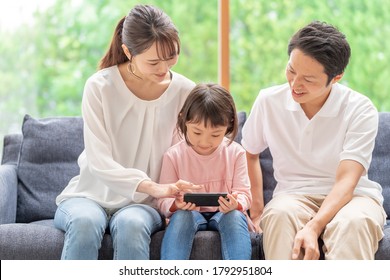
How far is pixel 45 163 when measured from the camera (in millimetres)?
3045

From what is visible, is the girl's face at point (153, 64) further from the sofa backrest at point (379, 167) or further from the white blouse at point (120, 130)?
the sofa backrest at point (379, 167)

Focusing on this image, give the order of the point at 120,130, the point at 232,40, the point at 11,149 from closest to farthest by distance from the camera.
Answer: the point at 120,130 → the point at 11,149 → the point at 232,40

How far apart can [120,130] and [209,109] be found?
375 mm

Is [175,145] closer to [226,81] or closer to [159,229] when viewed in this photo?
[159,229]

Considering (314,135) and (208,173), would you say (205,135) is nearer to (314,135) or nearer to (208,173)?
(208,173)

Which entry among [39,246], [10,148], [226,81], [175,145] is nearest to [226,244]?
[175,145]

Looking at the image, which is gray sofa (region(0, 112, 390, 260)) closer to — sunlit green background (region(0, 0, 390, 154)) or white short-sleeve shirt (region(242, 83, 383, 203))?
white short-sleeve shirt (region(242, 83, 383, 203))

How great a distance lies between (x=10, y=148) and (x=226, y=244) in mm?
1218

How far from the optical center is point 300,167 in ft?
8.94

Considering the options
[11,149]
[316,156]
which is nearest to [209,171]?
[316,156]

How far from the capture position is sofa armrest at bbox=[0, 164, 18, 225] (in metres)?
2.75

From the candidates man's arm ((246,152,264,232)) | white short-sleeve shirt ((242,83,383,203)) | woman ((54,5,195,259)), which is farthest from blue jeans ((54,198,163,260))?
white short-sleeve shirt ((242,83,383,203))

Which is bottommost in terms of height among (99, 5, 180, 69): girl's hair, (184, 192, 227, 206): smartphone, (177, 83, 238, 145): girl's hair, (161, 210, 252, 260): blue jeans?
(161, 210, 252, 260): blue jeans

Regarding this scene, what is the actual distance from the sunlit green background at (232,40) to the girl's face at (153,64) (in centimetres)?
152
